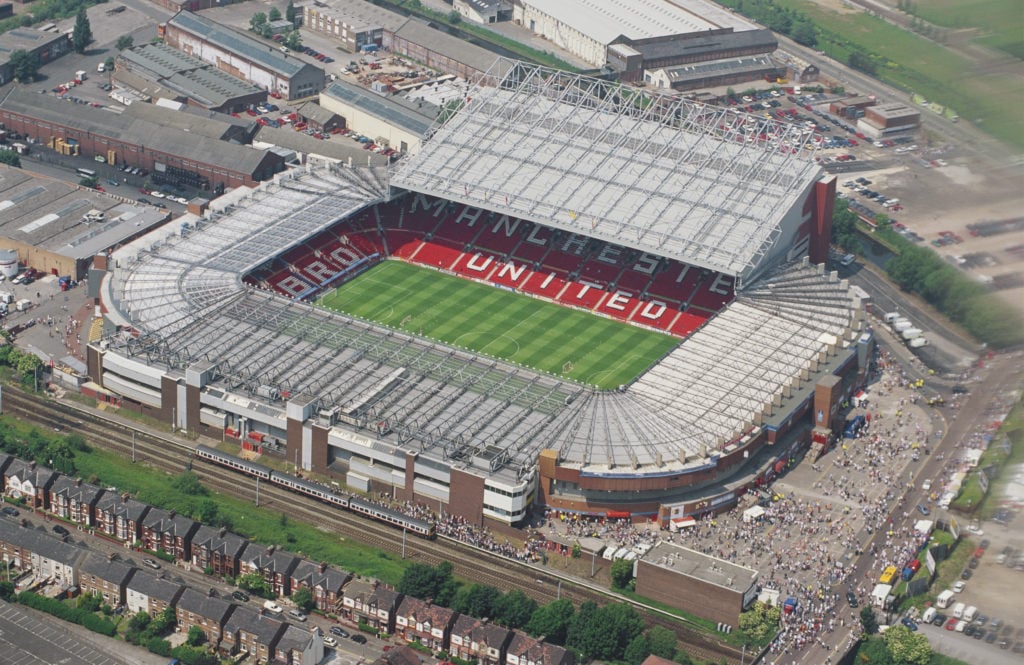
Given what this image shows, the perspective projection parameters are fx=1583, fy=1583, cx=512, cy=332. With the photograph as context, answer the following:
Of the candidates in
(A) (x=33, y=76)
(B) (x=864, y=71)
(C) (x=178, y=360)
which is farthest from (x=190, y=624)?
(B) (x=864, y=71)

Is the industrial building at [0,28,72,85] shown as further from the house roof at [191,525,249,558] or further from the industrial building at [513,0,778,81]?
the house roof at [191,525,249,558]

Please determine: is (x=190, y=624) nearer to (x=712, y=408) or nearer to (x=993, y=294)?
(x=712, y=408)

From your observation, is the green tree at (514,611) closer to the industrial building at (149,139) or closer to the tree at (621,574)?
the tree at (621,574)

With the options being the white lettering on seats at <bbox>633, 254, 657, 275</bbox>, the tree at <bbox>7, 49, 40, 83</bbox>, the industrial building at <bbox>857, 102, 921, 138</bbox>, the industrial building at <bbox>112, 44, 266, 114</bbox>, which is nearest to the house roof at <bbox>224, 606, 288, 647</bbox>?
the white lettering on seats at <bbox>633, 254, 657, 275</bbox>

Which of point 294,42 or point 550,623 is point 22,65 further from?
point 550,623

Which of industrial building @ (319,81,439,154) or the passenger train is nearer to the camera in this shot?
the passenger train

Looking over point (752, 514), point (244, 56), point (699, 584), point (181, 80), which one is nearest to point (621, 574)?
point (699, 584)

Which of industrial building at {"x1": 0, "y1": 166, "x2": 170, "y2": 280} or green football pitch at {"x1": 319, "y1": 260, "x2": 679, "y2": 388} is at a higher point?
green football pitch at {"x1": 319, "y1": 260, "x2": 679, "y2": 388}
